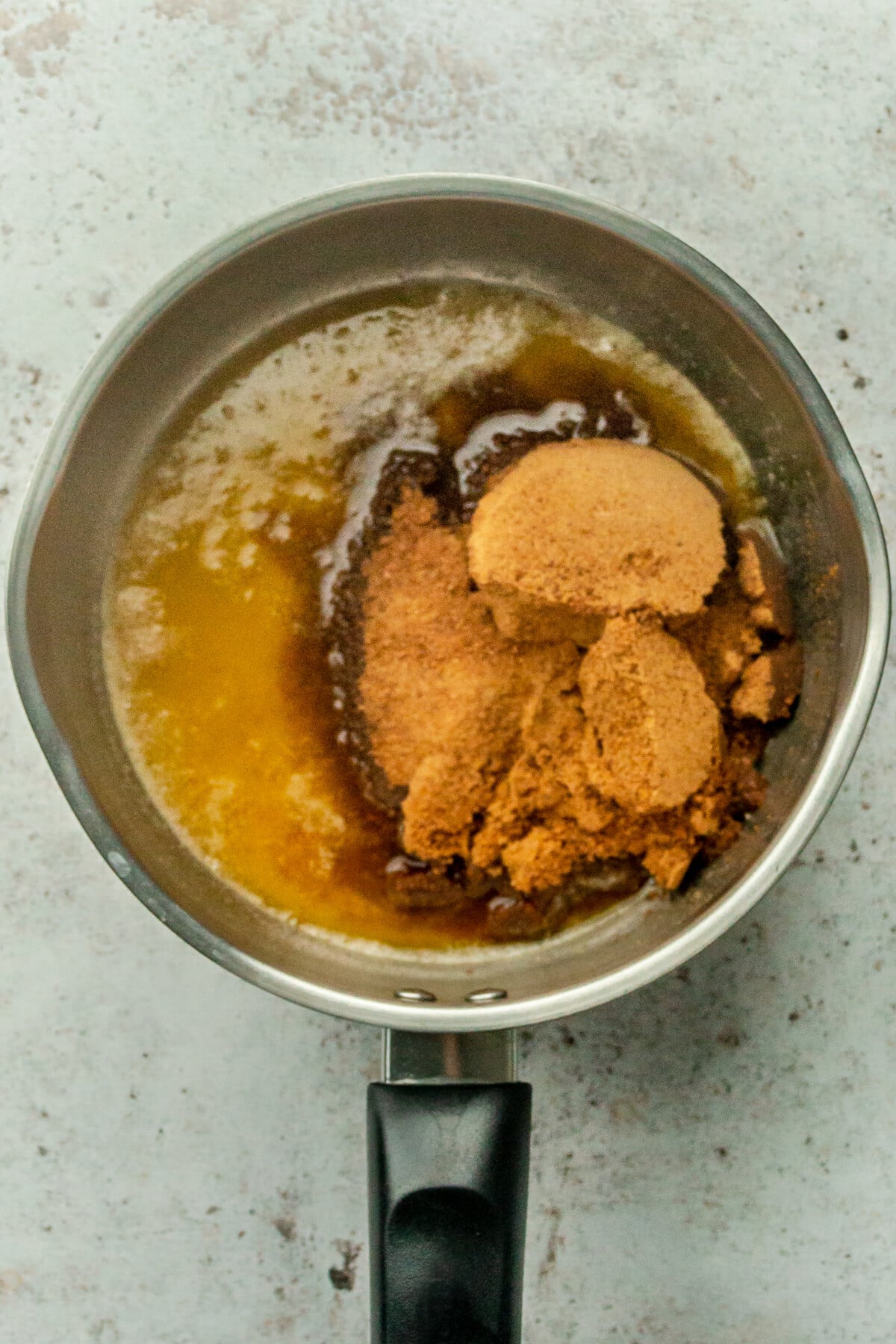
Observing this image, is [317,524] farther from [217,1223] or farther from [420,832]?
[217,1223]

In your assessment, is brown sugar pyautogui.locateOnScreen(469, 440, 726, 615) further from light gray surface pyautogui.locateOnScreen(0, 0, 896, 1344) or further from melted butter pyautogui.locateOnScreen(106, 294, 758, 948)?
light gray surface pyautogui.locateOnScreen(0, 0, 896, 1344)

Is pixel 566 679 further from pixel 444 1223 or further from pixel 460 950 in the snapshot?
pixel 444 1223

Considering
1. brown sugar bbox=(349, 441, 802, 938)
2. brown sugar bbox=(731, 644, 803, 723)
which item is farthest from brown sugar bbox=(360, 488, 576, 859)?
brown sugar bbox=(731, 644, 803, 723)

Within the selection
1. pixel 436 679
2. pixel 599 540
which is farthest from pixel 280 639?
pixel 599 540

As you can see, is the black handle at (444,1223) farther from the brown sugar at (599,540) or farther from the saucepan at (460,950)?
the brown sugar at (599,540)

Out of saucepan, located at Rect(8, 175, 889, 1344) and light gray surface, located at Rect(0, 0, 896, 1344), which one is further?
light gray surface, located at Rect(0, 0, 896, 1344)

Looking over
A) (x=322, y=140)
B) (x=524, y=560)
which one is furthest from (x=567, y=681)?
(x=322, y=140)
